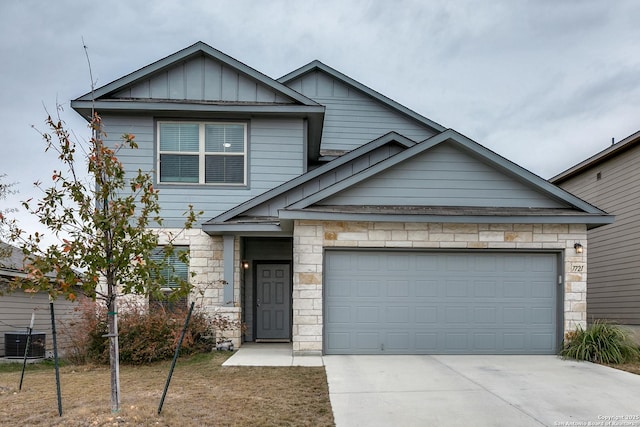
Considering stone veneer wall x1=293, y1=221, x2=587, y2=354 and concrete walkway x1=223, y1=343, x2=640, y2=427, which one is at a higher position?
stone veneer wall x1=293, y1=221, x2=587, y2=354

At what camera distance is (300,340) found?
30.7 ft

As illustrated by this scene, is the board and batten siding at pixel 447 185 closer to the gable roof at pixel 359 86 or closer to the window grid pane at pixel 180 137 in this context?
the window grid pane at pixel 180 137

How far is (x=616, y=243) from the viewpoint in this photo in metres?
13.3

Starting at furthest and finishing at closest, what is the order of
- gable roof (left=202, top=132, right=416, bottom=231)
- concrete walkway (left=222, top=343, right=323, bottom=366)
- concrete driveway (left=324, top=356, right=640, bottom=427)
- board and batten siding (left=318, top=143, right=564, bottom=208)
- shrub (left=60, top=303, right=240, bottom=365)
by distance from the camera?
1. gable roof (left=202, top=132, right=416, bottom=231)
2. board and batten siding (left=318, top=143, right=564, bottom=208)
3. shrub (left=60, top=303, right=240, bottom=365)
4. concrete walkway (left=222, top=343, right=323, bottom=366)
5. concrete driveway (left=324, top=356, right=640, bottom=427)

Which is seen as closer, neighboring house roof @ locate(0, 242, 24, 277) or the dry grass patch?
the dry grass patch

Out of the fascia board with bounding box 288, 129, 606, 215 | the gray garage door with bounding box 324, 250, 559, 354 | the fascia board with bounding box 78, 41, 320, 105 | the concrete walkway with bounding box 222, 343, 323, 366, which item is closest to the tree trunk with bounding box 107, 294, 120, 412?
the concrete walkway with bounding box 222, 343, 323, 366

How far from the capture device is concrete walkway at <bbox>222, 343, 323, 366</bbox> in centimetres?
868

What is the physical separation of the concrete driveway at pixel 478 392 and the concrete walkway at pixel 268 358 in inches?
16.3

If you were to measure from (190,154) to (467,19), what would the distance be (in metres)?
13.2

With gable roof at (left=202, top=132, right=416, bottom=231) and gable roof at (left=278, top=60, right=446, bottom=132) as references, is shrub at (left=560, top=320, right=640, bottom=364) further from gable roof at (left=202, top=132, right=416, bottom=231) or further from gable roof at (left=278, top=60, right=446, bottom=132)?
gable roof at (left=278, top=60, right=446, bottom=132)

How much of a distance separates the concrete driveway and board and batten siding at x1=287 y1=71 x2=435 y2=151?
8033 mm

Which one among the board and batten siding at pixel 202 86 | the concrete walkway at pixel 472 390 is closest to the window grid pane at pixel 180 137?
the board and batten siding at pixel 202 86

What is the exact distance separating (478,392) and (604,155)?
9.72 m

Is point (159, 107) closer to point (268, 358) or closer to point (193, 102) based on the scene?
point (193, 102)
